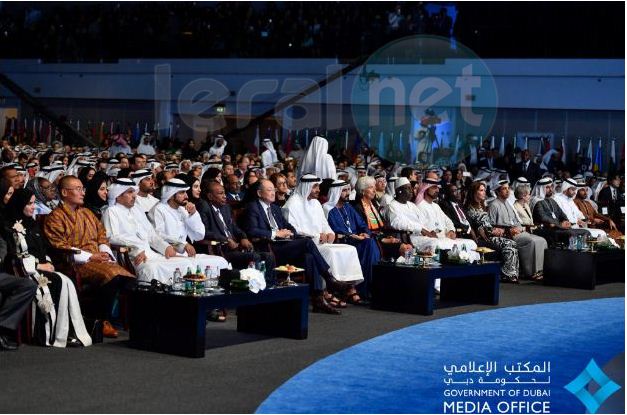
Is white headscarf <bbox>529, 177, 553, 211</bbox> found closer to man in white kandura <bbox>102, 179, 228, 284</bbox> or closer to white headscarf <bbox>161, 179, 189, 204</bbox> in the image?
white headscarf <bbox>161, 179, 189, 204</bbox>

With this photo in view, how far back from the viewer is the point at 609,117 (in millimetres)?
23844

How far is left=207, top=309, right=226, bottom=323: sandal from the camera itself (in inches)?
370

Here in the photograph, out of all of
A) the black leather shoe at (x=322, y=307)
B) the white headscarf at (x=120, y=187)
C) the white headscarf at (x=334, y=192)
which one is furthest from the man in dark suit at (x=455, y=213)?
the white headscarf at (x=120, y=187)

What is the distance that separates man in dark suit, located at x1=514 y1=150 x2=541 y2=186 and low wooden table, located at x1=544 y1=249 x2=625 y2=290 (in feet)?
30.5

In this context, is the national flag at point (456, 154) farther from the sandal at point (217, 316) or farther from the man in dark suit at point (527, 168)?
the sandal at point (217, 316)

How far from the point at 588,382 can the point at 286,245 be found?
3.53 meters

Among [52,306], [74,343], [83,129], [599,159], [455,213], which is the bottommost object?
[74,343]

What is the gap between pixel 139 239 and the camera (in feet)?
30.3

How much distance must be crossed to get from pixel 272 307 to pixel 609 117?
54.1 feet

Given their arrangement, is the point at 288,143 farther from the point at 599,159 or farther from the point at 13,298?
the point at 13,298

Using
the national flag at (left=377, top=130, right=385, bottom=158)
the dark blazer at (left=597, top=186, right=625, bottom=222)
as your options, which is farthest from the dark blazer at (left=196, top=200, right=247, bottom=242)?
the national flag at (left=377, top=130, right=385, bottom=158)

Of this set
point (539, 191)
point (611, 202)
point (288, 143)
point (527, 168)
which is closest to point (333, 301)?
point (539, 191)

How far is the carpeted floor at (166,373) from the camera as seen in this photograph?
6.32 meters

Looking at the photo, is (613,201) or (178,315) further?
(613,201)
